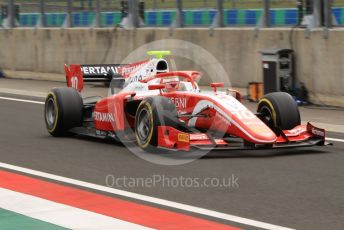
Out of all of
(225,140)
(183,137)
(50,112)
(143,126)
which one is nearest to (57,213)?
(183,137)

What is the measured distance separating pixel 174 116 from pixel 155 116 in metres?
0.24

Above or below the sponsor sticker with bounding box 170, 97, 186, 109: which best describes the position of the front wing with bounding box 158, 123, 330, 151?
below

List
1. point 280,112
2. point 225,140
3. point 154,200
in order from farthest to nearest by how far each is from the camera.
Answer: point 280,112, point 225,140, point 154,200

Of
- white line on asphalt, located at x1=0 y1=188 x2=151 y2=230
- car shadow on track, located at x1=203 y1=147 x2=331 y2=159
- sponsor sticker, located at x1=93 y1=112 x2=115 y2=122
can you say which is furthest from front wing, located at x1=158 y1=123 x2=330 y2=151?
white line on asphalt, located at x1=0 y1=188 x2=151 y2=230

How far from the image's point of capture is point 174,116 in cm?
1091

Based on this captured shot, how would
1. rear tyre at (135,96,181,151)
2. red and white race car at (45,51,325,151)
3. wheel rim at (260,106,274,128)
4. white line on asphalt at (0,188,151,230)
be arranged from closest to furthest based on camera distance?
white line on asphalt at (0,188,151,230), red and white race car at (45,51,325,151), rear tyre at (135,96,181,151), wheel rim at (260,106,274,128)

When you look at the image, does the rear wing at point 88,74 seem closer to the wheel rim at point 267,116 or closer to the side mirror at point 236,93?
the side mirror at point 236,93

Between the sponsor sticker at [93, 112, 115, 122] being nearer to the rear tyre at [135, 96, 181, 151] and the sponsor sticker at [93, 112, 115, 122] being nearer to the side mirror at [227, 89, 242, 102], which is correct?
the rear tyre at [135, 96, 181, 151]

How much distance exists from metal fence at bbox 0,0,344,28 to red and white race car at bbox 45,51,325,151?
5.87 m

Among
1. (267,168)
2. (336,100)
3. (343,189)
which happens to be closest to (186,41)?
(336,100)

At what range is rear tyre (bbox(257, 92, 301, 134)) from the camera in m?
11.5

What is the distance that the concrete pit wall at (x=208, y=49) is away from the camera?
1703cm

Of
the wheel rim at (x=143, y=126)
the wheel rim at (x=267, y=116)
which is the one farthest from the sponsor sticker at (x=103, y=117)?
the wheel rim at (x=267, y=116)

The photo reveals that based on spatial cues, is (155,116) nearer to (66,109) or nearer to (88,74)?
(66,109)
